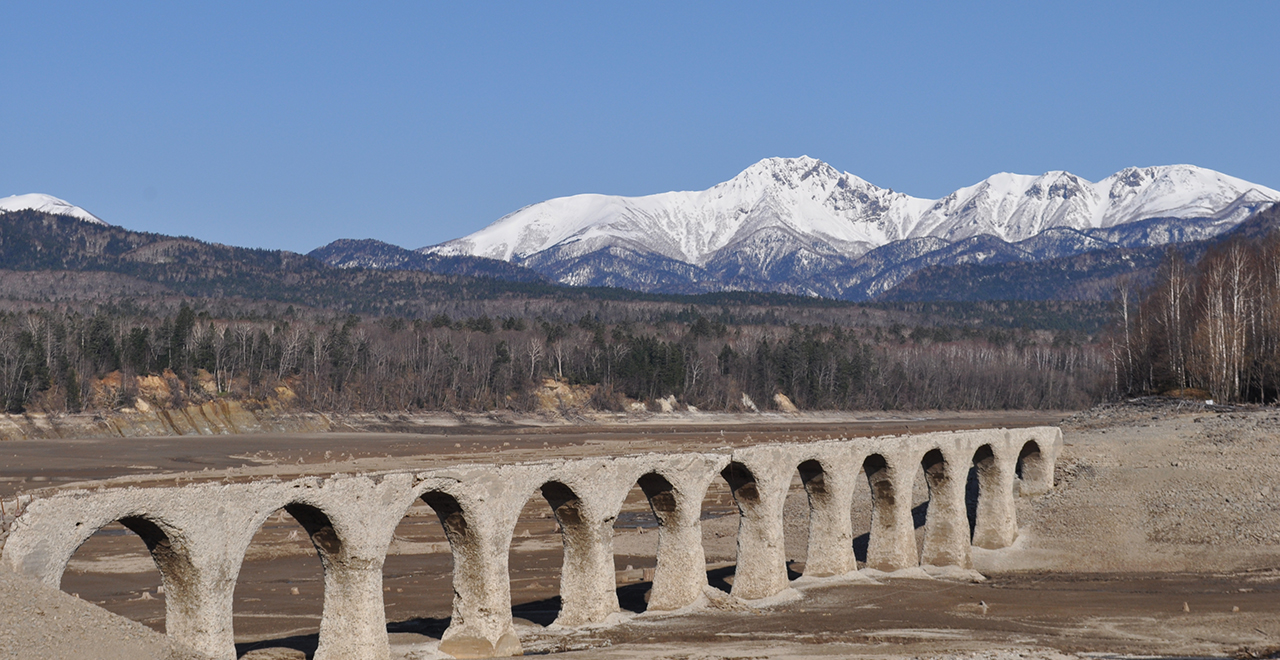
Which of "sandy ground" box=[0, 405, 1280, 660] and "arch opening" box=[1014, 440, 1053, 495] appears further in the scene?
"arch opening" box=[1014, 440, 1053, 495]

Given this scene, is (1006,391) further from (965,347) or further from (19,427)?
(19,427)

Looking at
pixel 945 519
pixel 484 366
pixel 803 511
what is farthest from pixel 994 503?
pixel 484 366

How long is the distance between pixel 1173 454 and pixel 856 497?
1479 centimetres

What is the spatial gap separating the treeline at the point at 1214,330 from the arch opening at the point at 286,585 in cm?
5424

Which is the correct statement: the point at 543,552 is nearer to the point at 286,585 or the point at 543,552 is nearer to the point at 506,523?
the point at 286,585

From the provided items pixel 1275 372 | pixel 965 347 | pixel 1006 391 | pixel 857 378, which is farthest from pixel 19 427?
pixel 965 347

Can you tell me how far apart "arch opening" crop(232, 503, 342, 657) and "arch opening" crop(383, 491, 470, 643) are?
7.52ft

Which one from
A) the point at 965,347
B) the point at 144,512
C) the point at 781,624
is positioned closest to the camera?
the point at 144,512

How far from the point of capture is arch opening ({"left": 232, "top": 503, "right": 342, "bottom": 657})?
27.2 meters

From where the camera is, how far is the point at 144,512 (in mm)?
23047

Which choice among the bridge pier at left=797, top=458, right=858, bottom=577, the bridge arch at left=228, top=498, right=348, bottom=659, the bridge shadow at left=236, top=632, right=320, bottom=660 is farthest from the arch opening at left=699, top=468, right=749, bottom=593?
the bridge arch at left=228, top=498, right=348, bottom=659

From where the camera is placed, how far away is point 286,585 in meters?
40.1

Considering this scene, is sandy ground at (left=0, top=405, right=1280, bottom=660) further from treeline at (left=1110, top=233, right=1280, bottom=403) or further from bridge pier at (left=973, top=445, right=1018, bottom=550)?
treeline at (left=1110, top=233, right=1280, bottom=403)

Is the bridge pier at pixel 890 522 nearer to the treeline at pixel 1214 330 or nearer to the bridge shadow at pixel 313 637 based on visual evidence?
the bridge shadow at pixel 313 637
